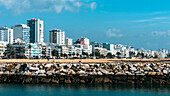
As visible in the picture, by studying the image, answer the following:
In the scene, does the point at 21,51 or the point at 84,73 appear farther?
the point at 21,51

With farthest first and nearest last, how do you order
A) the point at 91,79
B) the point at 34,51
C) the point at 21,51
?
1. the point at 34,51
2. the point at 21,51
3. the point at 91,79

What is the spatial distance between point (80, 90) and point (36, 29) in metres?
163

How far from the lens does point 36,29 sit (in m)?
191

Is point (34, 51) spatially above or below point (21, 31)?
below

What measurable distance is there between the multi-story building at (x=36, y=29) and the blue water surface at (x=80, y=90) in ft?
524

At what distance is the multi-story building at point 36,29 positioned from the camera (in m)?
191

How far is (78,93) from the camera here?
29797mm

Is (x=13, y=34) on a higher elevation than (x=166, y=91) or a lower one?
higher

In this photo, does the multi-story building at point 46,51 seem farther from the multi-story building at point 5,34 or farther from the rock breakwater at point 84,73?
the rock breakwater at point 84,73

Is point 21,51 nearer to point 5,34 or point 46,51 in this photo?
point 46,51

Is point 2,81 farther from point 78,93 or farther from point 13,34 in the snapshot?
point 13,34

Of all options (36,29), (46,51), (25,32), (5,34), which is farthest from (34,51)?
(36,29)

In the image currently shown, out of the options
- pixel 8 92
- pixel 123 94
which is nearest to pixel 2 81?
pixel 8 92

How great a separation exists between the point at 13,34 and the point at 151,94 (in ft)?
547
